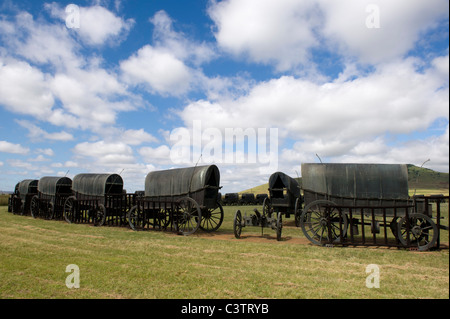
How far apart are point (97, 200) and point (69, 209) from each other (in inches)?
139

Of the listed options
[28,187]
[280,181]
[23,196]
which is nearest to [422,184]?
[280,181]

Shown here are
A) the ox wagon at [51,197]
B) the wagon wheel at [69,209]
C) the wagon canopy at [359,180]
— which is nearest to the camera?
the wagon canopy at [359,180]

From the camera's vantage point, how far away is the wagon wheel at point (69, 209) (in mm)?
19848

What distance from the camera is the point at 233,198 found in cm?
4769

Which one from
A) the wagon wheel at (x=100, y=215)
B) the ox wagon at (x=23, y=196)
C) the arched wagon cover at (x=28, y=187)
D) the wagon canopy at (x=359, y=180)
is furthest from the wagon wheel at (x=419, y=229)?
the arched wagon cover at (x=28, y=187)

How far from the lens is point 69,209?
808 inches

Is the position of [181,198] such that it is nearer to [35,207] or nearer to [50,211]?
[50,211]

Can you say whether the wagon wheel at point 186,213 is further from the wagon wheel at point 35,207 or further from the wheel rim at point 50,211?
the wagon wheel at point 35,207

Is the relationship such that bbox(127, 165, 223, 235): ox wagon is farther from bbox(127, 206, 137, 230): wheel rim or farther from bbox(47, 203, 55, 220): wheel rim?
bbox(47, 203, 55, 220): wheel rim

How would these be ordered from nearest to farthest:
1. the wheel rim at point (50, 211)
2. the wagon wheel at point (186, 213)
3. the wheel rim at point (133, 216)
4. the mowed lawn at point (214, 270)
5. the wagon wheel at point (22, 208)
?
the mowed lawn at point (214, 270) → the wagon wheel at point (186, 213) → the wheel rim at point (133, 216) → the wheel rim at point (50, 211) → the wagon wheel at point (22, 208)

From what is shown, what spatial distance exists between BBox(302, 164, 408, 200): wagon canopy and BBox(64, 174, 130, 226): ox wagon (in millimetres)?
11206

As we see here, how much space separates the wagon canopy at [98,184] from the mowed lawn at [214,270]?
7594 millimetres
